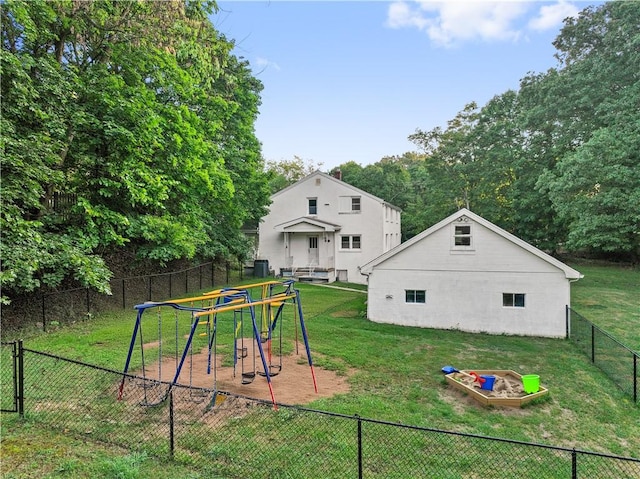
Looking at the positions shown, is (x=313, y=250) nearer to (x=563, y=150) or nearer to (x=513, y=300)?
(x=513, y=300)

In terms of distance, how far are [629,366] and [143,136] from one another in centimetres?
1542

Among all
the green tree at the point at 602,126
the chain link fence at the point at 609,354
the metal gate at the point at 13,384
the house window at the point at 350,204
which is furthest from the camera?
the house window at the point at 350,204

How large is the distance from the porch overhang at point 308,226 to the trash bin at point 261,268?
277 cm

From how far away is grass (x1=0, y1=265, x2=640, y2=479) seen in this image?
523cm

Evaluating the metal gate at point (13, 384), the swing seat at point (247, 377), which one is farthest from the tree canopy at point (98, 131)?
the swing seat at point (247, 377)

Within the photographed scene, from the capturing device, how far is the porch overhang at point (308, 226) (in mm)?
28234

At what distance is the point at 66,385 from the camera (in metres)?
7.84

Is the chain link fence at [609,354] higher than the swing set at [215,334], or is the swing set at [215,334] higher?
the swing set at [215,334]

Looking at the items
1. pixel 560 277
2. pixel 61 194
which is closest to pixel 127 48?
pixel 61 194

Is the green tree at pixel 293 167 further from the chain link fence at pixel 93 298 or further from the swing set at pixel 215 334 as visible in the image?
the swing set at pixel 215 334

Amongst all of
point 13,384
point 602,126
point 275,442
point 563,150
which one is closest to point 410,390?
point 275,442

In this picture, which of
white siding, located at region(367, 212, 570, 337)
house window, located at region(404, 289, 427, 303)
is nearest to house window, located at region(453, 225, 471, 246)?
white siding, located at region(367, 212, 570, 337)

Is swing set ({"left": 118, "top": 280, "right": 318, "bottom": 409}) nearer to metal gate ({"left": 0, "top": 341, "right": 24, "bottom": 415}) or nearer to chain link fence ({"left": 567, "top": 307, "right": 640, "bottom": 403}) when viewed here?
Result: metal gate ({"left": 0, "top": 341, "right": 24, "bottom": 415})

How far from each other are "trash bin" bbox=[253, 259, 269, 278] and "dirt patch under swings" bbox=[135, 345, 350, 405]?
1838 centimetres
